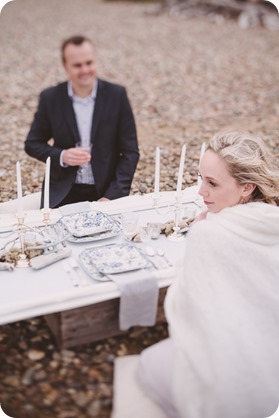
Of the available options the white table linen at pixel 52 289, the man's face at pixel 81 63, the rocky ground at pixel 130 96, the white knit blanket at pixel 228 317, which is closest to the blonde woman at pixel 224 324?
the white knit blanket at pixel 228 317

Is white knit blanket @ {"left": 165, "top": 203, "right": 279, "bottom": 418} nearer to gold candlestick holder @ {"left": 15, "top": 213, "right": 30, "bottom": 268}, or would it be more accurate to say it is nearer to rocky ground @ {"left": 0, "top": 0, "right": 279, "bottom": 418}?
rocky ground @ {"left": 0, "top": 0, "right": 279, "bottom": 418}

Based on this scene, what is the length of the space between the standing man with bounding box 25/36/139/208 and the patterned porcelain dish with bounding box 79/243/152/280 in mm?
1552

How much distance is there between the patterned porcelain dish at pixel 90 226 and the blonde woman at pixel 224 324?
1012 mm

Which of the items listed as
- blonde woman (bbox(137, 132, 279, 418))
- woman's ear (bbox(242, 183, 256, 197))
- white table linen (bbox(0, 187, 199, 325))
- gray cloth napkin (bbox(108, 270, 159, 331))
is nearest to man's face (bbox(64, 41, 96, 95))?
white table linen (bbox(0, 187, 199, 325))

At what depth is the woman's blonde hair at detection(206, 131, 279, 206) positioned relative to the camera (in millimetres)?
3324

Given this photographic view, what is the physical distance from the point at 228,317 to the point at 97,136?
3049 mm

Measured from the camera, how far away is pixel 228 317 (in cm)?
287

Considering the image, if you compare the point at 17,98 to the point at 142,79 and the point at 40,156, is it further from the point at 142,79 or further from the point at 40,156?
the point at 40,156

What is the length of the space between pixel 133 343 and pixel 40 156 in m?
2.49

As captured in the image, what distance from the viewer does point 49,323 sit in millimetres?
3717

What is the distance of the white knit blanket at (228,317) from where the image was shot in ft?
9.00

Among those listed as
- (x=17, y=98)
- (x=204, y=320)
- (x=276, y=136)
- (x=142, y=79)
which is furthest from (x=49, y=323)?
(x=142, y=79)

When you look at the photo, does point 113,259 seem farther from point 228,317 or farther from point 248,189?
point 248,189

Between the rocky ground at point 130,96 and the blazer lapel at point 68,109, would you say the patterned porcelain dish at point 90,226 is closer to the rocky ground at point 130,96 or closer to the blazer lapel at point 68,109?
the rocky ground at point 130,96
